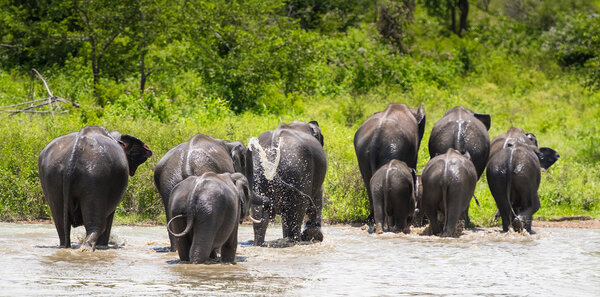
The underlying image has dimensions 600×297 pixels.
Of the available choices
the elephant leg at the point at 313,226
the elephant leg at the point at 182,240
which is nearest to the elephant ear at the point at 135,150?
the elephant leg at the point at 313,226

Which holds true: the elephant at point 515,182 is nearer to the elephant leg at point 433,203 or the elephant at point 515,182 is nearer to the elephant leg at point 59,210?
the elephant leg at point 433,203

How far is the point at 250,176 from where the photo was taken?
10.3 meters

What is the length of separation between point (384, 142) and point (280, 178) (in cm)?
331

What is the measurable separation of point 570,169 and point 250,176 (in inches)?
370

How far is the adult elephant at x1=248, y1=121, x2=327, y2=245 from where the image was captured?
1112cm

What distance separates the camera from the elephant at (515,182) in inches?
528

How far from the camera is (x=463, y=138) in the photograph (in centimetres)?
1440

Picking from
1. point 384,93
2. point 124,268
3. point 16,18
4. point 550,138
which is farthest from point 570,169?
point 16,18

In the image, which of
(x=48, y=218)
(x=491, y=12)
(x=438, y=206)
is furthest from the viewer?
(x=491, y=12)

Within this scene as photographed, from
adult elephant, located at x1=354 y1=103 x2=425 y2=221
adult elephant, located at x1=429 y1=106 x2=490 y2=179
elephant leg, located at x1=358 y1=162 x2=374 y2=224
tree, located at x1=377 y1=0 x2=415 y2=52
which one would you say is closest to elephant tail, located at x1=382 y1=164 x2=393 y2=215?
adult elephant, located at x1=354 y1=103 x2=425 y2=221

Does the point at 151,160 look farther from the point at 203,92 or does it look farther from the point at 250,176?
the point at 203,92

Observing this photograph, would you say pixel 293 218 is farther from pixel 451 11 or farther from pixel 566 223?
pixel 451 11

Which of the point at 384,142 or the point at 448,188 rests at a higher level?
the point at 384,142

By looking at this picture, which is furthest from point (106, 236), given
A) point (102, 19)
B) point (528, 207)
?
point (102, 19)
